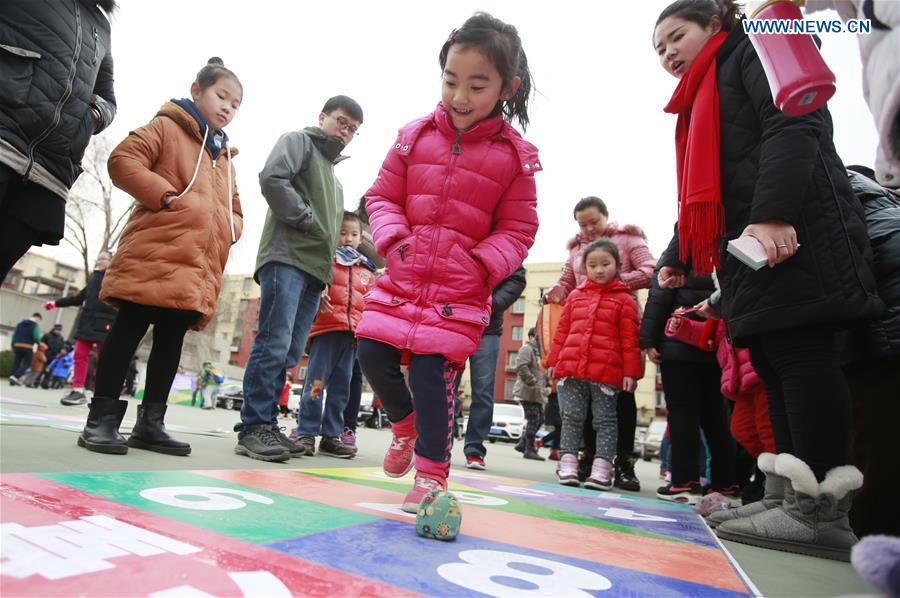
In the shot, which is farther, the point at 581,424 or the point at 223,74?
the point at 581,424

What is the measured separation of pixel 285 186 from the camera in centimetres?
307

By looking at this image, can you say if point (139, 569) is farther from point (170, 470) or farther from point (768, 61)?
point (768, 61)

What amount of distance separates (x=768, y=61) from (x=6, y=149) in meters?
2.29

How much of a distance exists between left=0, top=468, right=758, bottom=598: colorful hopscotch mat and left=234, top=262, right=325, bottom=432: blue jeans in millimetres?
947

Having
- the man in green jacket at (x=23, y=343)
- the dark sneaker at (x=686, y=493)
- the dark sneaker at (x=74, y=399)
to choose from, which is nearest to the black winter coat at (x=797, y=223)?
the dark sneaker at (x=686, y=493)

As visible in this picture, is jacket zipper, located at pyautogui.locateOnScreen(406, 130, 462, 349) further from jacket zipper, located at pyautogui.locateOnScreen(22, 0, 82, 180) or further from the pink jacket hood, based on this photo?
the pink jacket hood

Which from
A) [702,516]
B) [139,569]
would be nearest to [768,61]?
[139,569]

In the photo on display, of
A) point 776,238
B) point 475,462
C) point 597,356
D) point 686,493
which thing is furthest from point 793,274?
point 475,462

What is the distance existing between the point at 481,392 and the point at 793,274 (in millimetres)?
3006

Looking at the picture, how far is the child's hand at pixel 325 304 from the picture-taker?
3.62m

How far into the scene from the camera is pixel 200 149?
284 cm

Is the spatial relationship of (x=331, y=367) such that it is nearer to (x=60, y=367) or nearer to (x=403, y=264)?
(x=403, y=264)

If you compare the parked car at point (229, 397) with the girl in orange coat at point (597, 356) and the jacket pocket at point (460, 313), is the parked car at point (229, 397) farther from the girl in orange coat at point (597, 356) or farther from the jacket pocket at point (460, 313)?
the jacket pocket at point (460, 313)

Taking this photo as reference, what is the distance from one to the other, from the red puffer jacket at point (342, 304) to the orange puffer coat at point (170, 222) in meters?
1.01
